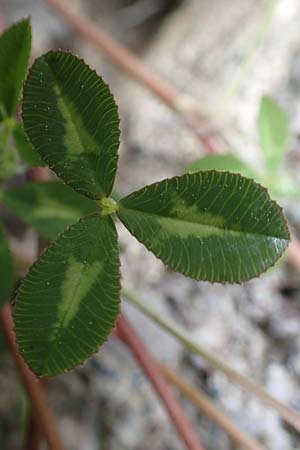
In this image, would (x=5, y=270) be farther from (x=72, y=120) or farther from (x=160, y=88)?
(x=160, y=88)

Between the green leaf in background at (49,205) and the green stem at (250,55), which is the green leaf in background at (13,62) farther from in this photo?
the green stem at (250,55)

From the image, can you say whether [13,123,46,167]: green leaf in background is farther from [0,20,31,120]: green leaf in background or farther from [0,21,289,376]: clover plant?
[0,21,289,376]: clover plant

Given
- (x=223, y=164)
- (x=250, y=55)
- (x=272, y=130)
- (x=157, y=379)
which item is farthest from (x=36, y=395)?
(x=250, y=55)

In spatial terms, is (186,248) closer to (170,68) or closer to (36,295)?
(36,295)

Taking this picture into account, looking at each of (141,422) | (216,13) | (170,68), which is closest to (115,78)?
(170,68)

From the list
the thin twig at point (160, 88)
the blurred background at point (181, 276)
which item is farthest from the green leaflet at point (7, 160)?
the thin twig at point (160, 88)

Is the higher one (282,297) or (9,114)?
(282,297)
